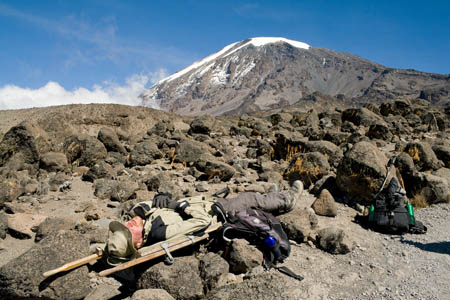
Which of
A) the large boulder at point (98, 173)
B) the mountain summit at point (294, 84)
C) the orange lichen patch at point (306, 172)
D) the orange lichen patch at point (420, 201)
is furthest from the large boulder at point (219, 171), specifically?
the mountain summit at point (294, 84)

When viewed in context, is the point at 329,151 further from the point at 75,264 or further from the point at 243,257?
the point at 75,264

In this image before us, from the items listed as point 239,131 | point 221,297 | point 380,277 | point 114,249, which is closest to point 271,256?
point 221,297

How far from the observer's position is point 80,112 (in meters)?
17.8

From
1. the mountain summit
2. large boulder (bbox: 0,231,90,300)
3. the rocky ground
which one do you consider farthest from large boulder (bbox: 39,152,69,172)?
the mountain summit

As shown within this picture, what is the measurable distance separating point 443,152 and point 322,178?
13.5 ft

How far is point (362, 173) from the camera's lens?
5.26 metres

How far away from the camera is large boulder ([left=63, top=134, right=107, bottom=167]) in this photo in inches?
305

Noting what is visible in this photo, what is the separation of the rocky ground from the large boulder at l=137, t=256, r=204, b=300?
0.01 meters

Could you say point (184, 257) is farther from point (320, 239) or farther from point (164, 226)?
point (320, 239)

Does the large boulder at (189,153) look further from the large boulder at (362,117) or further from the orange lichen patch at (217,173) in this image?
the large boulder at (362,117)

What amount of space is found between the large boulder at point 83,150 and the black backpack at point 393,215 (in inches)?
262

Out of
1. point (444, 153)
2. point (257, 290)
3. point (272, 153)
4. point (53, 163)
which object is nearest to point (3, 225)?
point (53, 163)

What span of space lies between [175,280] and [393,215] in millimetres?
3296

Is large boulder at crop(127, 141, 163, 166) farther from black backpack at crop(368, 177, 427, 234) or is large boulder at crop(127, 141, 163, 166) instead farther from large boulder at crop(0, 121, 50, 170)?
black backpack at crop(368, 177, 427, 234)
